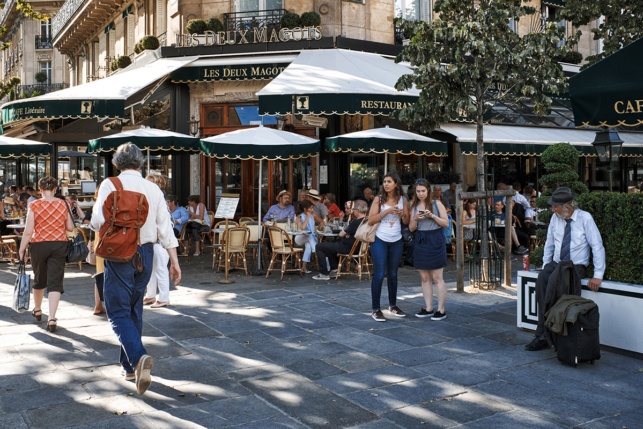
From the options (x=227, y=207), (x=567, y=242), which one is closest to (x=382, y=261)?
(x=567, y=242)

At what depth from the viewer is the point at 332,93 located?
11602 mm

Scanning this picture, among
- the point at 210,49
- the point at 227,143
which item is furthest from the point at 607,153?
the point at 210,49

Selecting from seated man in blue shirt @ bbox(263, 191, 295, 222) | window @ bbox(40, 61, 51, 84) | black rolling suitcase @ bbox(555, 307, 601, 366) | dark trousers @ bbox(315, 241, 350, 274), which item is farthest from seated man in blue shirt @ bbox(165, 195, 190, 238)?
window @ bbox(40, 61, 51, 84)

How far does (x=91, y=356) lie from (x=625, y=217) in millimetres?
4971

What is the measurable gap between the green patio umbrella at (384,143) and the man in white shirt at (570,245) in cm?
502

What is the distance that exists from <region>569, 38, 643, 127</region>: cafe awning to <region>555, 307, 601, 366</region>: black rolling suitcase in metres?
1.61

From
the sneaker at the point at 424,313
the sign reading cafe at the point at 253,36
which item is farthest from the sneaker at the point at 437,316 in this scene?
the sign reading cafe at the point at 253,36

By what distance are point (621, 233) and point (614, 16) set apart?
10740 mm

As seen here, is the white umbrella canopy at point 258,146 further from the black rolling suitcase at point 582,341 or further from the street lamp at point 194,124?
the street lamp at point 194,124

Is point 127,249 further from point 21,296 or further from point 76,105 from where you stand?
point 76,105

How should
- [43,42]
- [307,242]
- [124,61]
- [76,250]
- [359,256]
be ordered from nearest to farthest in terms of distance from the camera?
[76,250]
[359,256]
[307,242]
[124,61]
[43,42]

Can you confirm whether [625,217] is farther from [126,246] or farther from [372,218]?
[126,246]

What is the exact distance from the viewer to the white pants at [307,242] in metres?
10.3

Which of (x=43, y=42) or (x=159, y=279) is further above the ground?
(x=43, y=42)
